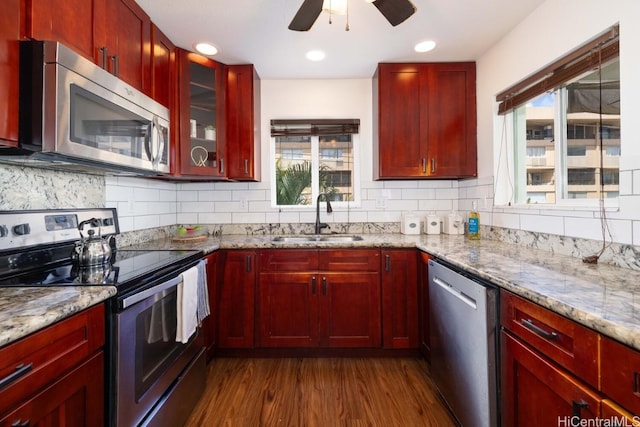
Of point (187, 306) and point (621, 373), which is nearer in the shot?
point (621, 373)

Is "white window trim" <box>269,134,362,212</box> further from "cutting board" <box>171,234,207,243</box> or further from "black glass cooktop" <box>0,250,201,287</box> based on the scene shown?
"black glass cooktop" <box>0,250,201,287</box>

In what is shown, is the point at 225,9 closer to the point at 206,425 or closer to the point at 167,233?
the point at 167,233

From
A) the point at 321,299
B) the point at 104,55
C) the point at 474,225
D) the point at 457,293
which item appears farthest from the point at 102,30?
the point at 474,225

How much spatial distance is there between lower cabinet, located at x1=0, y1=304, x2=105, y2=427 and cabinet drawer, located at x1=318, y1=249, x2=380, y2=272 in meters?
1.45

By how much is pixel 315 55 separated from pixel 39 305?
227 cm

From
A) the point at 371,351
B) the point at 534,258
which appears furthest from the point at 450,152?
the point at 371,351

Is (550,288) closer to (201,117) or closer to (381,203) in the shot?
(381,203)

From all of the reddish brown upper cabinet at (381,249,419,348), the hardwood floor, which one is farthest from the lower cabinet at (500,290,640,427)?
the reddish brown upper cabinet at (381,249,419,348)

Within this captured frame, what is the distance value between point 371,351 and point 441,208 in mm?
1439

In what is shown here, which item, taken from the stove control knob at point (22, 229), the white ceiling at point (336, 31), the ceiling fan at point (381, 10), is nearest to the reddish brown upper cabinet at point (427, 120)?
the white ceiling at point (336, 31)

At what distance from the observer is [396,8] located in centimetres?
151

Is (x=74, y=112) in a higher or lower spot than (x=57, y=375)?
higher

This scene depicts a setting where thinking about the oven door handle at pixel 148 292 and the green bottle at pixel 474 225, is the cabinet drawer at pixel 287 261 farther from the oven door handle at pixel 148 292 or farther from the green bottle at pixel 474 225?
the green bottle at pixel 474 225

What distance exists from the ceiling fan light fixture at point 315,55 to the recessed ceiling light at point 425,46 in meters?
0.71
